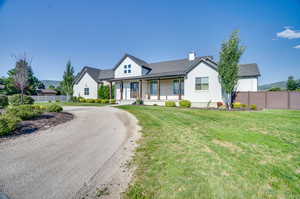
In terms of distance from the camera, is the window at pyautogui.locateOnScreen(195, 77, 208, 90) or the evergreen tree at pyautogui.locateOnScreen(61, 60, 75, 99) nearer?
the window at pyautogui.locateOnScreen(195, 77, 208, 90)

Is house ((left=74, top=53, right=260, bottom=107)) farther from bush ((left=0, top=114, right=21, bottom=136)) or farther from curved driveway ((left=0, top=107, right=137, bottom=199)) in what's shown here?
bush ((left=0, top=114, right=21, bottom=136))

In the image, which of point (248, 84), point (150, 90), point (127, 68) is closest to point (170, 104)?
point (150, 90)

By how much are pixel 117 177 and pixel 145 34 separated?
18948 mm

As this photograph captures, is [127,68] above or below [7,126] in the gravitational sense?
above

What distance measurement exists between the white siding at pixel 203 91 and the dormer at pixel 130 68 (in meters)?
7.46

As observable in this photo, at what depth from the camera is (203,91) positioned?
15.8 m

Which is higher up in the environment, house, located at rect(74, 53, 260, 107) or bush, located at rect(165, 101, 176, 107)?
house, located at rect(74, 53, 260, 107)

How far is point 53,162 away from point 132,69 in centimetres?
1885

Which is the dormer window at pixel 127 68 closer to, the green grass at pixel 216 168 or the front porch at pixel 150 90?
the front porch at pixel 150 90

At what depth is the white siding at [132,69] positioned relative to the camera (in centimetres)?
2048

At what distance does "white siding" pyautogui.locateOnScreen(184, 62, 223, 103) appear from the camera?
49.3 ft

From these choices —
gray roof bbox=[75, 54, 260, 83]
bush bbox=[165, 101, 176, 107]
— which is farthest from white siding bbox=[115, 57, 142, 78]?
bush bbox=[165, 101, 176, 107]

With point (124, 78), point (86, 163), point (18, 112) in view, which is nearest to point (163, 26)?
point (124, 78)

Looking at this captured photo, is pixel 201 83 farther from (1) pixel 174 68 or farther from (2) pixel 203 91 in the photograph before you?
(1) pixel 174 68
